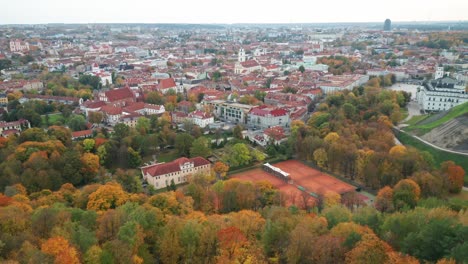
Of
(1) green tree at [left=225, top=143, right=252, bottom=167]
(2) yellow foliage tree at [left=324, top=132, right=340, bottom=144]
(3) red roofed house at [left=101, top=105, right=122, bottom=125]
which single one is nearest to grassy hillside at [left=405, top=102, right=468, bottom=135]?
(2) yellow foliage tree at [left=324, top=132, right=340, bottom=144]

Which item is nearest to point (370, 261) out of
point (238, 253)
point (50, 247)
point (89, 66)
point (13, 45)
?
point (238, 253)

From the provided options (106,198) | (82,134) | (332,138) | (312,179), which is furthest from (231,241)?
(82,134)

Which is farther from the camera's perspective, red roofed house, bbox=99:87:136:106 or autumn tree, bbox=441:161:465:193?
red roofed house, bbox=99:87:136:106

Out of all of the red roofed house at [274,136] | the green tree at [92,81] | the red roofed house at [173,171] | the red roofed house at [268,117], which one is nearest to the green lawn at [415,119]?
the red roofed house at [268,117]

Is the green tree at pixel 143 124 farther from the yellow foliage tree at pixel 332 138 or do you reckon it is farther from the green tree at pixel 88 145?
the yellow foliage tree at pixel 332 138

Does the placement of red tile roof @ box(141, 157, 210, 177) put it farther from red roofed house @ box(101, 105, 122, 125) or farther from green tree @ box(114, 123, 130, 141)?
red roofed house @ box(101, 105, 122, 125)

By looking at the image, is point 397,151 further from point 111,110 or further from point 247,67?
point 247,67
